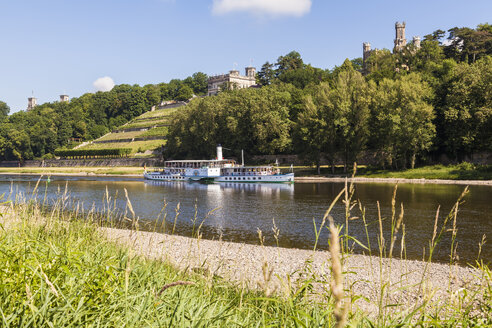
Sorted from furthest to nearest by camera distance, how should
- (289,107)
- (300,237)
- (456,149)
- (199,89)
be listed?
1. (199,89)
2. (289,107)
3. (456,149)
4. (300,237)

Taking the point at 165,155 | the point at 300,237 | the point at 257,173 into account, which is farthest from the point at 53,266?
the point at 165,155

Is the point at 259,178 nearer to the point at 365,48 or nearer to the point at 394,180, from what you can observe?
the point at 394,180

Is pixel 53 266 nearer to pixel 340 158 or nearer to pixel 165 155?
pixel 340 158

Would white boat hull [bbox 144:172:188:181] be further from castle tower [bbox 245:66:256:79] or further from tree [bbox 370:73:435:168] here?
castle tower [bbox 245:66:256:79]

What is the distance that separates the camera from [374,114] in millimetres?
51781

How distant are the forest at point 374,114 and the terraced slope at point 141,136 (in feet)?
62.9

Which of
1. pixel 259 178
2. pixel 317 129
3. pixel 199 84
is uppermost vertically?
pixel 199 84

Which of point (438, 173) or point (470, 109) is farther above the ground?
point (470, 109)

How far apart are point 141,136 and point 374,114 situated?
257 feet

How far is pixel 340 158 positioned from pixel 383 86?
13.9 metres

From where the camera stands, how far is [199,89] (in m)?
177

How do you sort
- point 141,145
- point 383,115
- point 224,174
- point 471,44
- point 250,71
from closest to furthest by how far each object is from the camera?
point 383,115, point 224,174, point 471,44, point 141,145, point 250,71

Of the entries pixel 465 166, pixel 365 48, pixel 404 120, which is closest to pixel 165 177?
A: pixel 404 120

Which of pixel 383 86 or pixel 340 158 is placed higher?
pixel 383 86
